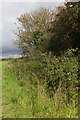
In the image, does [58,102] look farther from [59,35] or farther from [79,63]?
[59,35]

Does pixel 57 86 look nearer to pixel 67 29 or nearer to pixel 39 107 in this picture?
pixel 39 107

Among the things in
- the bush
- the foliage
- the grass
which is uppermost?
the foliage

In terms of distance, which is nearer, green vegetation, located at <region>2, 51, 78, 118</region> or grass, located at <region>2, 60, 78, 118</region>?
grass, located at <region>2, 60, 78, 118</region>

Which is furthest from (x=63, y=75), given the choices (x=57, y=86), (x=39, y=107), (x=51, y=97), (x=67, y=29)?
(x=67, y=29)

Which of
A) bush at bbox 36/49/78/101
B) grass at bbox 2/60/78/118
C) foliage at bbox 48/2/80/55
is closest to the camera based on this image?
grass at bbox 2/60/78/118

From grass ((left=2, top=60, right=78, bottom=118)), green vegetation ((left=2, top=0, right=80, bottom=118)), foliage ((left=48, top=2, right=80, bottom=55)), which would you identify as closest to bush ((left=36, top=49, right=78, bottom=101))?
green vegetation ((left=2, top=0, right=80, bottom=118))

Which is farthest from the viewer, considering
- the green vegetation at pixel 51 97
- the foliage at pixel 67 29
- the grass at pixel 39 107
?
the foliage at pixel 67 29

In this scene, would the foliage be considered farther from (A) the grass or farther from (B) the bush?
(A) the grass

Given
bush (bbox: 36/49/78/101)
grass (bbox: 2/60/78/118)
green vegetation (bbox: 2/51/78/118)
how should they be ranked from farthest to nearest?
bush (bbox: 36/49/78/101)
green vegetation (bbox: 2/51/78/118)
grass (bbox: 2/60/78/118)

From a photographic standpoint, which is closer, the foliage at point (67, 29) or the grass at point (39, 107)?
the grass at point (39, 107)

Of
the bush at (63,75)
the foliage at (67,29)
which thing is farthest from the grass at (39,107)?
the foliage at (67,29)

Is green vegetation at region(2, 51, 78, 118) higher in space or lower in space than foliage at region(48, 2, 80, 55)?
lower

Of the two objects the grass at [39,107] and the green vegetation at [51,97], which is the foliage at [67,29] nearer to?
the green vegetation at [51,97]

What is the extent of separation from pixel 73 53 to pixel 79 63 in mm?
1078
